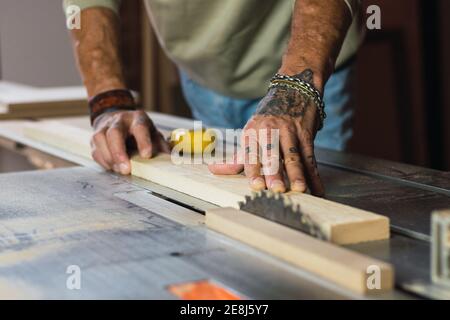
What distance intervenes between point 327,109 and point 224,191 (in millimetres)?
1075

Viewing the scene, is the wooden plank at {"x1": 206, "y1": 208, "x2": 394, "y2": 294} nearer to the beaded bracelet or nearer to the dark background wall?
the beaded bracelet

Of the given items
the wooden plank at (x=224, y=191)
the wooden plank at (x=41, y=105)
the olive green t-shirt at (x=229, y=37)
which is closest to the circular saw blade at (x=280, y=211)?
the wooden plank at (x=224, y=191)

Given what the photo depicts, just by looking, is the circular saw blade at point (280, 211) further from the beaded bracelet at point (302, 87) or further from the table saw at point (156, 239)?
the beaded bracelet at point (302, 87)

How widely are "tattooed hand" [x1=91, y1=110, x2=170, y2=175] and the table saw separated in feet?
0.15

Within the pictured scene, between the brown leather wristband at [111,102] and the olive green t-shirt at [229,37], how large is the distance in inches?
13.0

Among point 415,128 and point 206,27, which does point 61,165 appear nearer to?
point 206,27

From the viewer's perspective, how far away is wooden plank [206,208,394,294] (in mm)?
984

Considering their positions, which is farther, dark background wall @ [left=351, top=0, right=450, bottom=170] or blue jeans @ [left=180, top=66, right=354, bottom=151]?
dark background wall @ [left=351, top=0, right=450, bottom=170]

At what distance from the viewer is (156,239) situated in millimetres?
1215

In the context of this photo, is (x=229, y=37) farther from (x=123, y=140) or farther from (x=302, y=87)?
(x=302, y=87)

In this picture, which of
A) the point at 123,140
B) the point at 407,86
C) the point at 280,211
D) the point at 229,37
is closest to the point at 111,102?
the point at 123,140

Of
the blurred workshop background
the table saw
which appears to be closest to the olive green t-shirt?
the table saw
